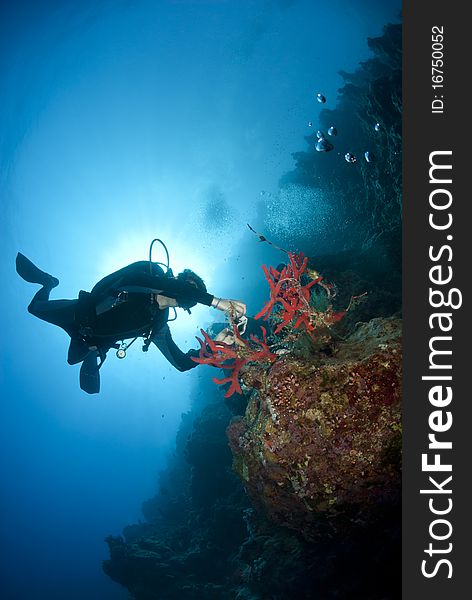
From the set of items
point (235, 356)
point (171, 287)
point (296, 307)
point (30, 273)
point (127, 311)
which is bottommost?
point (235, 356)

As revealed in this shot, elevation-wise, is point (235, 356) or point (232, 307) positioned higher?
point (232, 307)

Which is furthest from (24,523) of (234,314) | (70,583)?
(234,314)

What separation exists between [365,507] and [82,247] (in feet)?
208

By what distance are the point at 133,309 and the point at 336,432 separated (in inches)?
137

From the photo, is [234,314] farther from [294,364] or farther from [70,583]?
[70,583]

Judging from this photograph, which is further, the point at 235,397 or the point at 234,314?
the point at 235,397

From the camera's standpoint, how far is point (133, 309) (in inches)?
200

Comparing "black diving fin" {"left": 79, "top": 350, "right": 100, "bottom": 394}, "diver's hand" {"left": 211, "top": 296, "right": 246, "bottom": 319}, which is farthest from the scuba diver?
"black diving fin" {"left": 79, "top": 350, "right": 100, "bottom": 394}

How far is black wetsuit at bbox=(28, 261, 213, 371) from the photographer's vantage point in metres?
4.66

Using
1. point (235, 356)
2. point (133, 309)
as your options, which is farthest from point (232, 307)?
point (133, 309)

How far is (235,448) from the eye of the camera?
449 centimetres

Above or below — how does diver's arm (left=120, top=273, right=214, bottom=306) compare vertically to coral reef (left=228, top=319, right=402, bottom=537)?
above

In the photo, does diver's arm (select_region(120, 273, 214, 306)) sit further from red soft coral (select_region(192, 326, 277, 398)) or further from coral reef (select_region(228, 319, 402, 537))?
coral reef (select_region(228, 319, 402, 537))

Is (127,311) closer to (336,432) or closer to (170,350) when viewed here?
(170,350)
